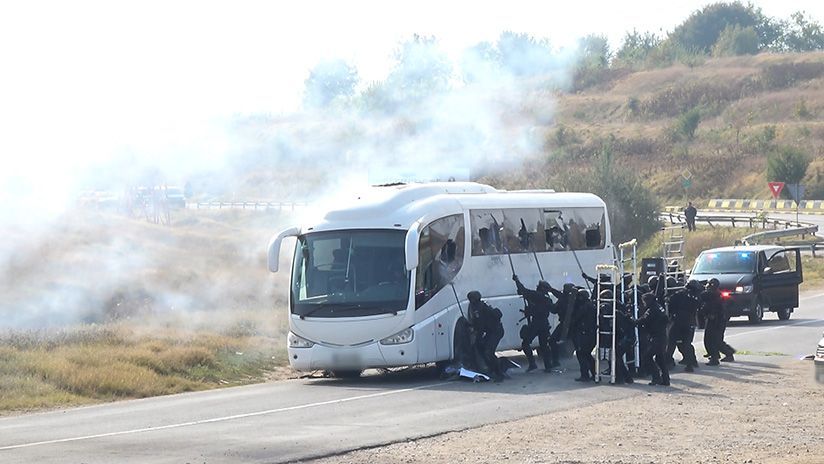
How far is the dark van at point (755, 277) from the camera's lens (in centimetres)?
3027

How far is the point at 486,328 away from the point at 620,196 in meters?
35.1

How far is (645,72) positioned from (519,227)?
72.7 m

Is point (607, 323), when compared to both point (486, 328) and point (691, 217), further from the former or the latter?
point (691, 217)

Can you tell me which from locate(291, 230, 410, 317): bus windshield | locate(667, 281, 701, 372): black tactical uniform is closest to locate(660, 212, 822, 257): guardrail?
locate(667, 281, 701, 372): black tactical uniform

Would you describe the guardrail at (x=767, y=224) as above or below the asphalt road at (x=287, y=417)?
above

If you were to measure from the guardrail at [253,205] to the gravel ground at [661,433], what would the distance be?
3648 cm

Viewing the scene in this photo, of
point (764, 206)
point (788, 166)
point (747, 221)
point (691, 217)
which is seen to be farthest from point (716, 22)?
point (691, 217)

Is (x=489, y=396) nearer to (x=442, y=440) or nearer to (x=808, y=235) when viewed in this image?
(x=442, y=440)

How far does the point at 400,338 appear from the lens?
19.7 metres

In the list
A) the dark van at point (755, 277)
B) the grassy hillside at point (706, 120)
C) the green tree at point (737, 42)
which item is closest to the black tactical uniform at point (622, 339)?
the dark van at point (755, 277)

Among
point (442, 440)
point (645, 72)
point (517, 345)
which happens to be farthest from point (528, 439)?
point (645, 72)

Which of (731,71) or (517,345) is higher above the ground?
(731,71)

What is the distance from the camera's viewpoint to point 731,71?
105062mm

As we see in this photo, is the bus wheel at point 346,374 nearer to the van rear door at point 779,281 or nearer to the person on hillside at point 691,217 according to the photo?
the van rear door at point 779,281
